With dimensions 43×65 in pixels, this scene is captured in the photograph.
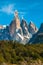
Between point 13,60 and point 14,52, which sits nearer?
point 13,60

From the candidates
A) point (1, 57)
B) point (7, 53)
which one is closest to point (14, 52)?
point (7, 53)

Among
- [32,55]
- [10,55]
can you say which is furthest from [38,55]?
[10,55]

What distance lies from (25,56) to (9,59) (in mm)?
16750

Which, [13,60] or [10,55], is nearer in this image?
[13,60]

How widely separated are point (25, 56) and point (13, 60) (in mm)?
16216

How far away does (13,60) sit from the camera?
182 metres

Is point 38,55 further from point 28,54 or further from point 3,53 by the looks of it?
point 3,53

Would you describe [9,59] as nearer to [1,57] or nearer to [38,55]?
[1,57]

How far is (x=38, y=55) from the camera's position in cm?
19762

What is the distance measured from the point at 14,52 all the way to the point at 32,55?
38.1 feet

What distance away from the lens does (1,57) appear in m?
182

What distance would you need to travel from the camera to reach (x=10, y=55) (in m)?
194

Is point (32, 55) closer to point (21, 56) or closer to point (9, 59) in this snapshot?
point (21, 56)

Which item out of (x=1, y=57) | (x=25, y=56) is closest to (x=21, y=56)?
(x=25, y=56)
